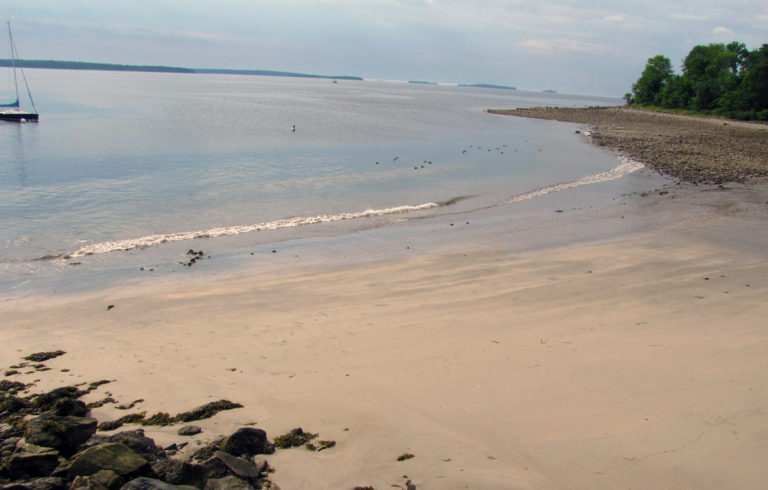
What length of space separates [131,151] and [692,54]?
114 metres

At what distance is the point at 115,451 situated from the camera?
495 cm

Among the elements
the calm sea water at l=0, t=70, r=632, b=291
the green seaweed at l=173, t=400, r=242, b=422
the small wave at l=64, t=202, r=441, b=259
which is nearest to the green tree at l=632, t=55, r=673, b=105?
the calm sea water at l=0, t=70, r=632, b=291

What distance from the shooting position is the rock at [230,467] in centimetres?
499

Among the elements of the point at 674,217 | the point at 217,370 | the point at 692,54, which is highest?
the point at 692,54

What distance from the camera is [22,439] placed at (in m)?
5.45

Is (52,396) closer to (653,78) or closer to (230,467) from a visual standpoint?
(230,467)

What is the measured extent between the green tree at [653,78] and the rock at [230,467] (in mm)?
121826

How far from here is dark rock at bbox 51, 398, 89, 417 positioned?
20.1 ft

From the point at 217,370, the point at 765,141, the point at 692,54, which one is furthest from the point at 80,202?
the point at 692,54

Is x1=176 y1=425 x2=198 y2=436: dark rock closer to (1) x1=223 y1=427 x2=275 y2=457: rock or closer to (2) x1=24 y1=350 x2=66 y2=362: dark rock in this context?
(1) x1=223 y1=427 x2=275 y2=457: rock

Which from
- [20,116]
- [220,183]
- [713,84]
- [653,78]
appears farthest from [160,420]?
[653,78]

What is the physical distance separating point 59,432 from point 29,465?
1.68ft

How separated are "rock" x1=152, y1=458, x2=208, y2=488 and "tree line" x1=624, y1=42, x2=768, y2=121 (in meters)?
83.6

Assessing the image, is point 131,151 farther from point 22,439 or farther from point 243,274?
point 22,439
